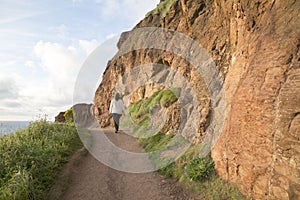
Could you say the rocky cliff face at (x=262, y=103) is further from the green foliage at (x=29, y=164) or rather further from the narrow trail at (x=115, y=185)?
the green foliage at (x=29, y=164)

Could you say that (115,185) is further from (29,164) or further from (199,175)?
(29,164)

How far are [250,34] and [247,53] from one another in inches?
19.3

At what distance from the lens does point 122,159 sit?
371 inches

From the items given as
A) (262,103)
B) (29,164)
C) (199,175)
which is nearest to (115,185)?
(199,175)

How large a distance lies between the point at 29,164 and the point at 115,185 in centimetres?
256

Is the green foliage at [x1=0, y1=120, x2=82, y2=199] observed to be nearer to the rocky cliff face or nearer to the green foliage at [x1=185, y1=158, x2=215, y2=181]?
the green foliage at [x1=185, y1=158, x2=215, y2=181]

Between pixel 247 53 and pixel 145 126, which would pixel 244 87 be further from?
pixel 145 126

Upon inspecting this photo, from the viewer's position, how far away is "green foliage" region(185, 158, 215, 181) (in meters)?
6.61

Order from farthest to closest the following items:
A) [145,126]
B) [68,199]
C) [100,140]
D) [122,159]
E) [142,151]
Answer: [145,126], [100,140], [142,151], [122,159], [68,199]

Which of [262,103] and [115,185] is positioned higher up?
[262,103]

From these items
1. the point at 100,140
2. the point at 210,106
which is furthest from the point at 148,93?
the point at 210,106

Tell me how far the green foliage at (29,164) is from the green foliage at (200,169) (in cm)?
389

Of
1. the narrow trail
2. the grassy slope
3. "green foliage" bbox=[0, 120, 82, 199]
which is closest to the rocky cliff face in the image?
the grassy slope

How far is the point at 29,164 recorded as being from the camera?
23.0 ft
